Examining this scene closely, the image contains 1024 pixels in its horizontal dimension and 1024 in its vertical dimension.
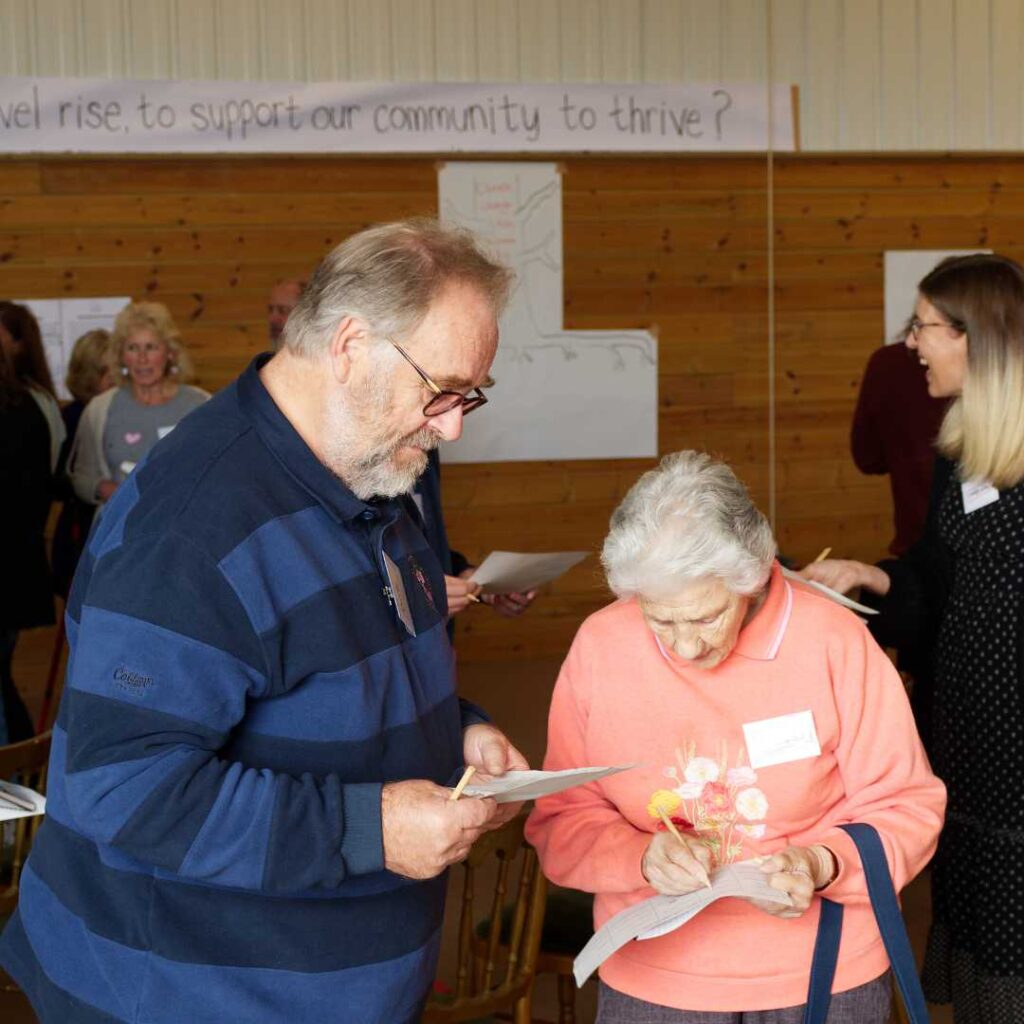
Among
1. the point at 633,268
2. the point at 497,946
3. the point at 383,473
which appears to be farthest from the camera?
the point at 633,268

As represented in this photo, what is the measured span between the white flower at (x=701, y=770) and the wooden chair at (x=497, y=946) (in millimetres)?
424

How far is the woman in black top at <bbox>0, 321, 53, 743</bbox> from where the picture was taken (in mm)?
4438

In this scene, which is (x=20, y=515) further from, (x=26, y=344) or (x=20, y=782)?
(x=20, y=782)

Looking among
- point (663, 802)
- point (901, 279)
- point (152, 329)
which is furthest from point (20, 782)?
point (901, 279)

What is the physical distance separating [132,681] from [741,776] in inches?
37.0

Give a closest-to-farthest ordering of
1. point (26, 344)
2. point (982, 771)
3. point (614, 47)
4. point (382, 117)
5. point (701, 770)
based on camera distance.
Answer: point (701, 770), point (982, 771), point (26, 344), point (382, 117), point (614, 47)

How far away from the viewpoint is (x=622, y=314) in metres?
7.13

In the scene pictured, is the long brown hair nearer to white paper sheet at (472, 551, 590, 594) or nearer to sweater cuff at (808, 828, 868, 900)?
white paper sheet at (472, 551, 590, 594)

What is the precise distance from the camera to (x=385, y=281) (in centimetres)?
165

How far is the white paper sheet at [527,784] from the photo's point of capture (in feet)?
5.30

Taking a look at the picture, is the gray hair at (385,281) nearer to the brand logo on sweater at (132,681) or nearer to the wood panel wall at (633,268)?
the brand logo on sweater at (132,681)

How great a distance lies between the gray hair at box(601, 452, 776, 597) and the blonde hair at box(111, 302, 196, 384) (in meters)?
3.46

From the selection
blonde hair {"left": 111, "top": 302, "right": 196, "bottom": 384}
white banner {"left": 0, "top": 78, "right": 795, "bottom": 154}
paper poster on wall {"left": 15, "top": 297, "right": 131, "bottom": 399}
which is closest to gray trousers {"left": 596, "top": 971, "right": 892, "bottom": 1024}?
blonde hair {"left": 111, "top": 302, "right": 196, "bottom": 384}

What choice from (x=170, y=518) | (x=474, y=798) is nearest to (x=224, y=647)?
(x=170, y=518)
